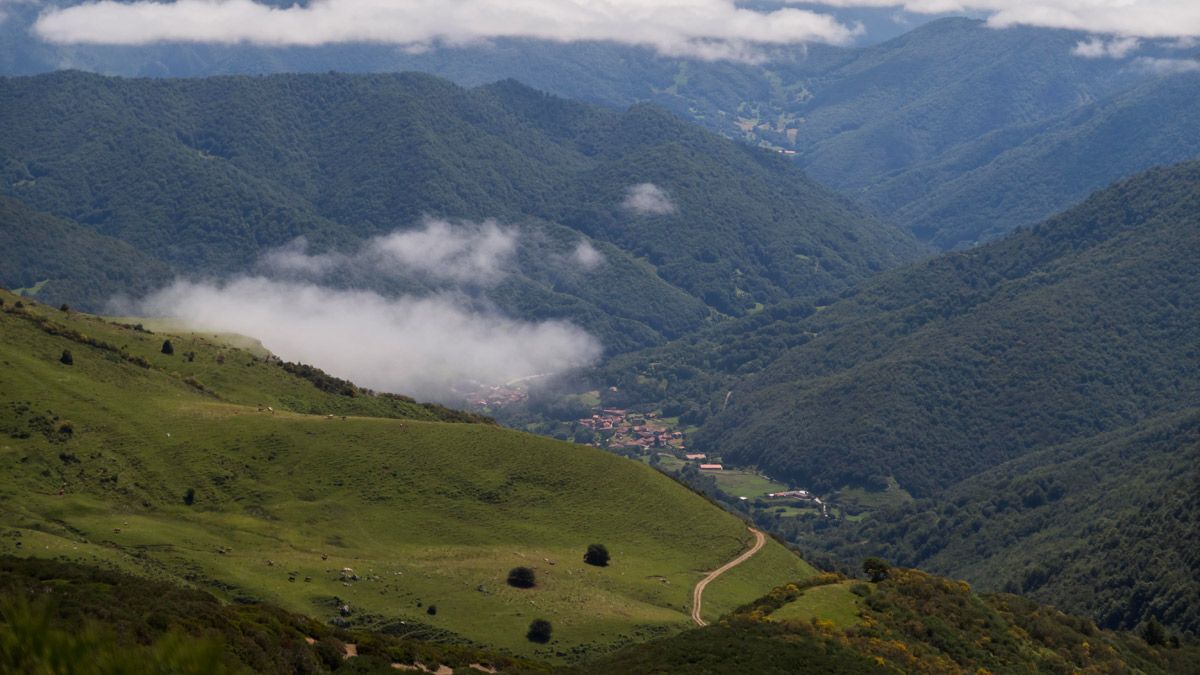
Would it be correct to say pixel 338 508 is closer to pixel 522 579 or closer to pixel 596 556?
pixel 522 579

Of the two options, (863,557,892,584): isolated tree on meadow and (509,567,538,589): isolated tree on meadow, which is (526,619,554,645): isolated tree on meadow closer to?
(509,567,538,589): isolated tree on meadow

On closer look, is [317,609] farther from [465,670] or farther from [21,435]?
[21,435]

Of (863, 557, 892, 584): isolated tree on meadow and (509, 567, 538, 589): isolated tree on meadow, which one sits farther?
(509, 567, 538, 589): isolated tree on meadow

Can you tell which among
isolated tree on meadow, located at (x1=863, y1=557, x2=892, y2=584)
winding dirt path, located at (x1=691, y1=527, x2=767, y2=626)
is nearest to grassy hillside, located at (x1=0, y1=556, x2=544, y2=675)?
winding dirt path, located at (x1=691, y1=527, x2=767, y2=626)

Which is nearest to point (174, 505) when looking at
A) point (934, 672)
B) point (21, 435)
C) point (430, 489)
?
point (21, 435)

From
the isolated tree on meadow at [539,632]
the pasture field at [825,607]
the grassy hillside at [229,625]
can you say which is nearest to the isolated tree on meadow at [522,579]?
the isolated tree on meadow at [539,632]

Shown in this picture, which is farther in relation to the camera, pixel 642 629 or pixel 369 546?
pixel 369 546
